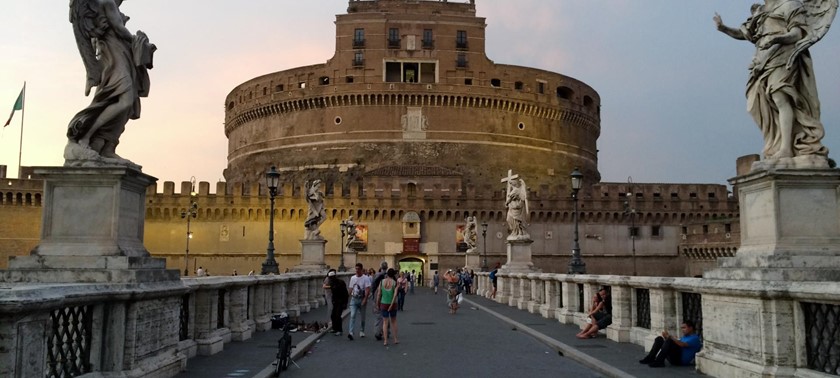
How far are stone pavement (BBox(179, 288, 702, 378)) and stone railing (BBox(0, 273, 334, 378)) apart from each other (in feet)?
1.69

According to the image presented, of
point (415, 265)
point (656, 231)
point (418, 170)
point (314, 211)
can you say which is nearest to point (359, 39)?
point (418, 170)

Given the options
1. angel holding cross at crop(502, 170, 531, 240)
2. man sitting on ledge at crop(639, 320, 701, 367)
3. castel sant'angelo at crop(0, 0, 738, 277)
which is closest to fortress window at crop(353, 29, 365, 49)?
castel sant'angelo at crop(0, 0, 738, 277)

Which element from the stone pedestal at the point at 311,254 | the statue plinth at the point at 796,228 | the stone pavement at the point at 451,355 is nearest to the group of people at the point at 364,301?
the stone pavement at the point at 451,355

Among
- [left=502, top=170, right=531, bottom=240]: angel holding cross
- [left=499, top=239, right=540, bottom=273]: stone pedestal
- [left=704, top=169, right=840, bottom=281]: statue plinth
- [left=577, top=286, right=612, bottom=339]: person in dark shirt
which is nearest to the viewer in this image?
[left=704, top=169, right=840, bottom=281]: statue plinth

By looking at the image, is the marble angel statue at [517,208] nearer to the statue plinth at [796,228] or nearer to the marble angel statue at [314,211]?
the marble angel statue at [314,211]

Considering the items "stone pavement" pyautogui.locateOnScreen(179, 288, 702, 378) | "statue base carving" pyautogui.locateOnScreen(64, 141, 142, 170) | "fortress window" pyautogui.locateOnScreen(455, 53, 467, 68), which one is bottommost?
"stone pavement" pyautogui.locateOnScreen(179, 288, 702, 378)

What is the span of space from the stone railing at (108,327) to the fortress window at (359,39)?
195ft

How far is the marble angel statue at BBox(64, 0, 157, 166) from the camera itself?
7031mm

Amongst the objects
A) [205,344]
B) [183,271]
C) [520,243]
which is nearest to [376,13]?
[183,271]

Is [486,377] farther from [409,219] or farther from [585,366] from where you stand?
[409,219]

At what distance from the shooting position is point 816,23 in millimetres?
7191

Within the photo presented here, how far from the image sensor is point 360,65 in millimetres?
68125

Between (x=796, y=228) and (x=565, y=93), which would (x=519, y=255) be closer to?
(x=796, y=228)

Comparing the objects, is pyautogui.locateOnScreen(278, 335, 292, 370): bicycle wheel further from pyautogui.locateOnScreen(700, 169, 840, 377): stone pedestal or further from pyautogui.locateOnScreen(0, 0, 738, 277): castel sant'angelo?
pyautogui.locateOnScreen(0, 0, 738, 277): castel sant'angelo
